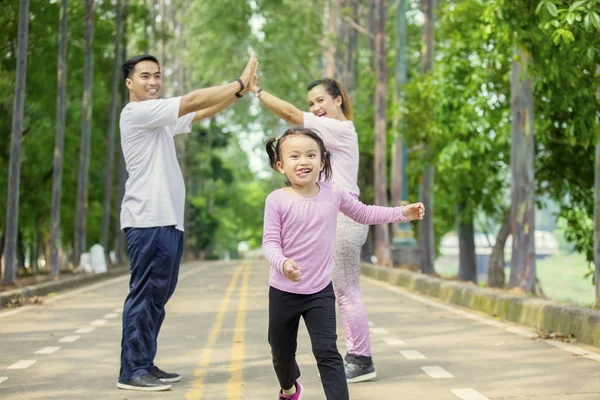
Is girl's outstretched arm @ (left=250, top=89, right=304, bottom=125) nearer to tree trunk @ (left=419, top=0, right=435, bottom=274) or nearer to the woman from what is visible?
the woman

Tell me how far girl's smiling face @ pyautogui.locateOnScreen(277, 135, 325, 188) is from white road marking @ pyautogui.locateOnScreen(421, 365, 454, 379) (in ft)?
10.2

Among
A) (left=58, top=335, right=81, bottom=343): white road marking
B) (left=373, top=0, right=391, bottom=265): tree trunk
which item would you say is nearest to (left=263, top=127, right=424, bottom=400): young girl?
(left=58, top=335, right=81, bottom=343): white road marking

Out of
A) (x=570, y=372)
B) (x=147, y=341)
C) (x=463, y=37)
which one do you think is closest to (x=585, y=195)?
(x=463, y=37)

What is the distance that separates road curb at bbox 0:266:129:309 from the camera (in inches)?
722

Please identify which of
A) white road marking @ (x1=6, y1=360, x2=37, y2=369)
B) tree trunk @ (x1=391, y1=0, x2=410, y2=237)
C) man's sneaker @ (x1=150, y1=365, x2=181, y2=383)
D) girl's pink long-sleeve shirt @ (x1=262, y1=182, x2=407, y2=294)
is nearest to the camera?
girl's pink long-sleeve shirt @ (x1=262, y1=182, x2=407, y2=294)

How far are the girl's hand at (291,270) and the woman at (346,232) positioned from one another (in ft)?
7.68

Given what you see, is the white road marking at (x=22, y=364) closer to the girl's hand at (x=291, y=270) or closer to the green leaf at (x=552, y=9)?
the girl's hand at (x=291, y=270)

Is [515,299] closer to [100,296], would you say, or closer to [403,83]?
[100,296]

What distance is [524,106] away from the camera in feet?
62.4

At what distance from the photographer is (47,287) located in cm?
2203

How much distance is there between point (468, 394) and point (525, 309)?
19.4 ft

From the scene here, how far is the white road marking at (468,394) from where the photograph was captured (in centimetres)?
Result: 809

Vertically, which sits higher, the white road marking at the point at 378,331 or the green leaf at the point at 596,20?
the green leaf at the point at 596,20

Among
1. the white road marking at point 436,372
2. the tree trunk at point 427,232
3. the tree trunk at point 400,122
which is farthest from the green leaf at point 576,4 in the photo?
the tree trunk at point 400,122
